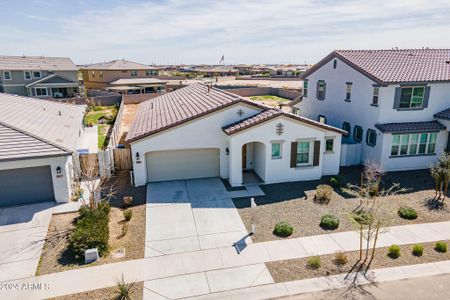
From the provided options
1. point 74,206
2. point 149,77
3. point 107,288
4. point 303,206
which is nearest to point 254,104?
point 303,206

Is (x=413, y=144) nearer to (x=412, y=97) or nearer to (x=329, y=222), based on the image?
(x=412, y=97)

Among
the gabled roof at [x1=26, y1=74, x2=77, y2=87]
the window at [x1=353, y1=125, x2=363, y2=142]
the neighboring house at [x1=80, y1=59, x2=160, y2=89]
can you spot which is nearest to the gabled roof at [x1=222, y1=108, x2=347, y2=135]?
the window at [x1=353, y1=125, x2=363, y2=142]

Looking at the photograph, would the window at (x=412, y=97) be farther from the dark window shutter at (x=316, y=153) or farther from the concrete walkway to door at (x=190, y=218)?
the concrete walkway to door at (x=190, y=218)

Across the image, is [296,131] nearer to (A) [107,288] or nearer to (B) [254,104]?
(B) [254,104]

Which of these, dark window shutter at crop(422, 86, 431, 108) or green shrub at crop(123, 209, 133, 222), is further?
dark window shutter at crop(422, 86, 431, 108)

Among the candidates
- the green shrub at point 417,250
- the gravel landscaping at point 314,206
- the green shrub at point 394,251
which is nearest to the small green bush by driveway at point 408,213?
the gravel landscaping at point 314,206

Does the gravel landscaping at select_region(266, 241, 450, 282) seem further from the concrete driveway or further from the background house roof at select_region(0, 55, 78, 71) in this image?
the background house roof at select_region(0, 55, 78, 71)
